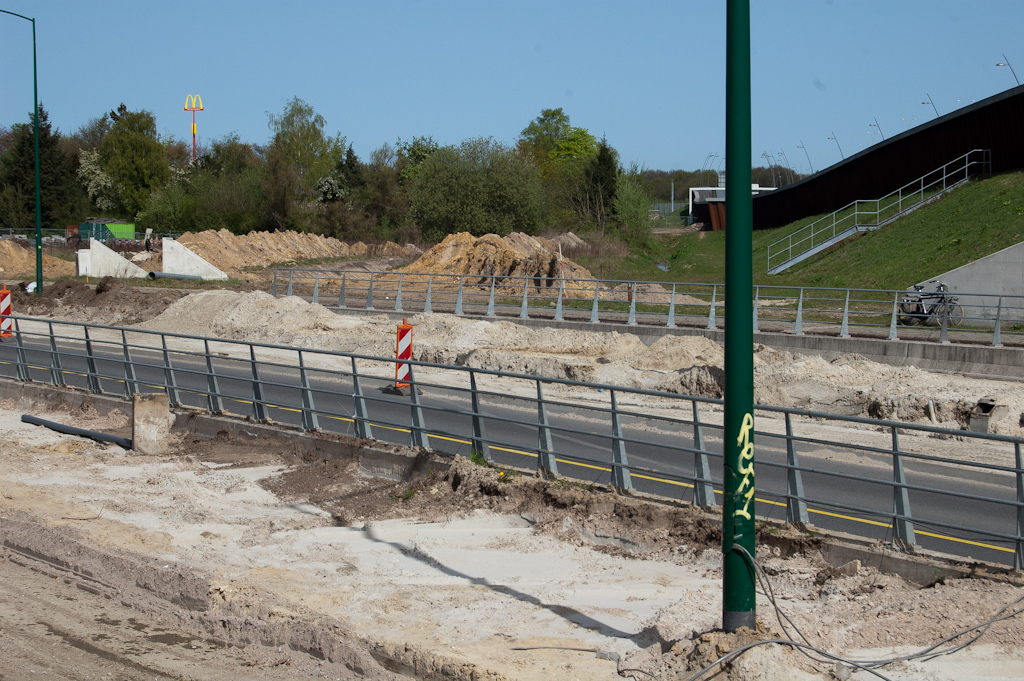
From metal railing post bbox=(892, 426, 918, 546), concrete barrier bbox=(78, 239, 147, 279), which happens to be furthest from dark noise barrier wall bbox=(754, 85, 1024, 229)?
concrete barrier bbox=(78, 239, 147, 279)

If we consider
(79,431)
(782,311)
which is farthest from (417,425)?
(782,311)

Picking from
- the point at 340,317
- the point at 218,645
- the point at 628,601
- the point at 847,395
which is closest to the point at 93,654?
the point at 218,645

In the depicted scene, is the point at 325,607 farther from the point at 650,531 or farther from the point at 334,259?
the point at 334,259

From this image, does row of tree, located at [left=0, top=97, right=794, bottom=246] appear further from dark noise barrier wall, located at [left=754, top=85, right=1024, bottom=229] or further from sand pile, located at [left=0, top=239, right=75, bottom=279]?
sand pile, located at [left=0, top=239, right=75, bottom=279]

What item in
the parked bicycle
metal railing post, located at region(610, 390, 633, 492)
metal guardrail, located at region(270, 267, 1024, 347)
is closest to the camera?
metal railing post, located at region(610, 390, 633, 492)

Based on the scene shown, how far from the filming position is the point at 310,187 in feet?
269

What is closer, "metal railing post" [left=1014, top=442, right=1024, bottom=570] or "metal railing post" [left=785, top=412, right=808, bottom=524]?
"metal railing post" [left=1014, top=442, right=1024, bottom=570]

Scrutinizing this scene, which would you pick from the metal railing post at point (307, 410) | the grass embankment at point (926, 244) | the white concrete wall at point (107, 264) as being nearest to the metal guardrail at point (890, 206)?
the grass embankment at point (926, 244)

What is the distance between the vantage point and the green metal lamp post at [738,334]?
556cm

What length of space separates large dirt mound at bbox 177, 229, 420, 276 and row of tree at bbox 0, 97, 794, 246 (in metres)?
4.66

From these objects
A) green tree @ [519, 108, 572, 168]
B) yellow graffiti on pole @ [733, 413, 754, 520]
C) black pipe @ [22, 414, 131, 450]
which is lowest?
black pipe @ [22, 414, 131, 450]

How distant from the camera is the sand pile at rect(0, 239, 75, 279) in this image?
1893 inches

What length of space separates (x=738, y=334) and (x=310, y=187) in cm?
8030

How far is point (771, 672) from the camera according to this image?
5320 mm
